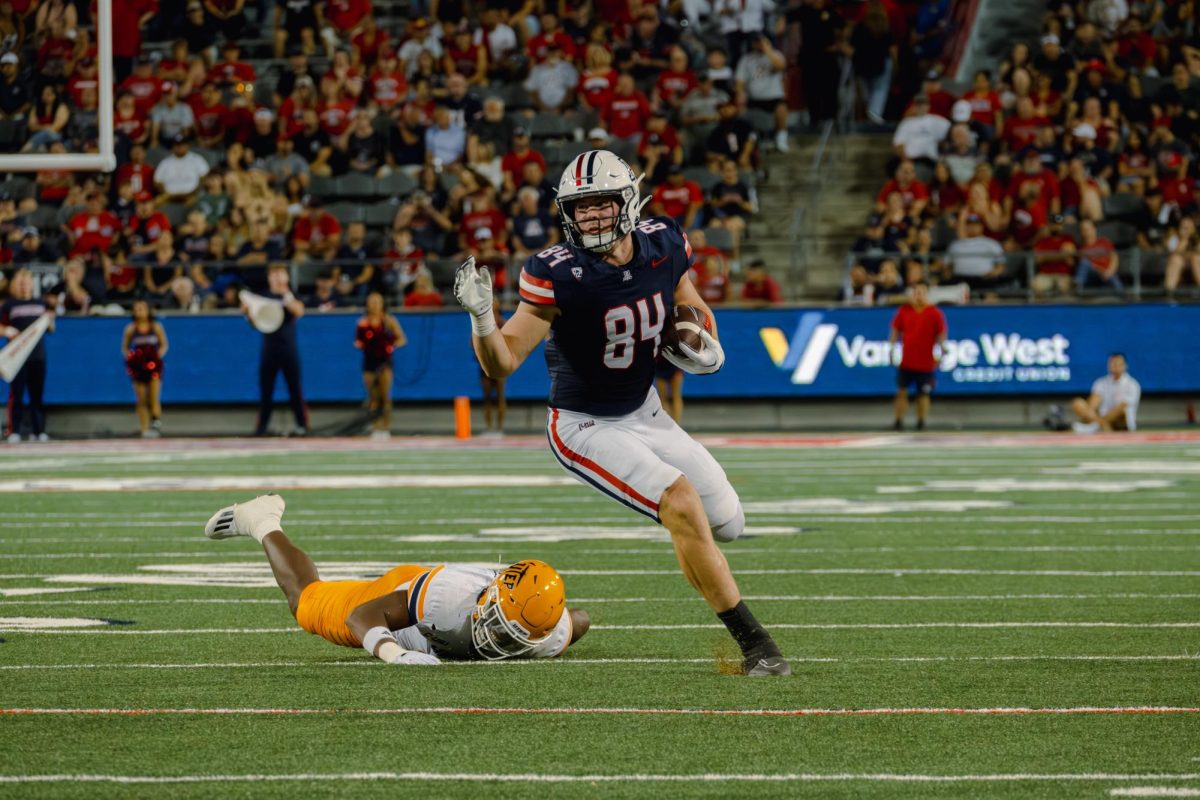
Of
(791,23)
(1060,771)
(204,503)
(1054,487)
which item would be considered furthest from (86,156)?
(791,23)

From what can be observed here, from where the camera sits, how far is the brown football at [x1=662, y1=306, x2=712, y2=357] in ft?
21.4

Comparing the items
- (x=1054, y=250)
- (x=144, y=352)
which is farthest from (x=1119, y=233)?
(x=144, y=352)

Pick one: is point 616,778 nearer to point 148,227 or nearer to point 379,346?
point 379,346

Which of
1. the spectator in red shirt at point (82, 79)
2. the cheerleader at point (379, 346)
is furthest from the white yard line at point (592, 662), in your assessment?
the cheerleader at point (379, 346)

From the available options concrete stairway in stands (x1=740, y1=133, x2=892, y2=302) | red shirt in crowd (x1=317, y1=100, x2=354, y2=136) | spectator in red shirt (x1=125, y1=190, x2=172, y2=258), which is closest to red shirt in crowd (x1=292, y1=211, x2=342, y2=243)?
spectator in red shirt (x1=125, y1=190, x2=172, y2=258)

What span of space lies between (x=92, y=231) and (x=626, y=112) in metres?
6.77

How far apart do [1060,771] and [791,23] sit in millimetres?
21371

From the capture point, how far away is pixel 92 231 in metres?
23.3

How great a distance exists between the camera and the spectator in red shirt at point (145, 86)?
24.7 m

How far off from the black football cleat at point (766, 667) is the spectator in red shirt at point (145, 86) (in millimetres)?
20112

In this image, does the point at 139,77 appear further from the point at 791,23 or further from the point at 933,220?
the point at 933,220

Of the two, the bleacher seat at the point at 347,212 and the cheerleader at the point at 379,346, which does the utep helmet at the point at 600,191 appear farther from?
the bleacher seat at the point at 347,212

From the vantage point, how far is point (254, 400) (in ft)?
74.5

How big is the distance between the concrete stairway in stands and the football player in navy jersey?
15561 millimetres
